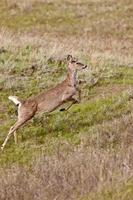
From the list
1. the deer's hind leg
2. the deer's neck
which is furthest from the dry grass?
the deer's neck

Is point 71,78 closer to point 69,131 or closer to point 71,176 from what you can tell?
point 69,131

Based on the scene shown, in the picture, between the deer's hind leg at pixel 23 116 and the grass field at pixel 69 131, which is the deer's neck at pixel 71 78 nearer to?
the grass field at pixel 69 131

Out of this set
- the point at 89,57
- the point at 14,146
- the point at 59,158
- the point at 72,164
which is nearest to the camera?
the point at 72,164

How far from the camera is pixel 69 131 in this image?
12.0 m

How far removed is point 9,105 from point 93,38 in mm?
15513

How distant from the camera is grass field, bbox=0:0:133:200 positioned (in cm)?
761

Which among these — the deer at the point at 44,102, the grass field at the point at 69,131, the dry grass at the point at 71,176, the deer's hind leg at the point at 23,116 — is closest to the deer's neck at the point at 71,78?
the deer at the point at 44,102

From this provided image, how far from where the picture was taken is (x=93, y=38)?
Result: 94.1 feet

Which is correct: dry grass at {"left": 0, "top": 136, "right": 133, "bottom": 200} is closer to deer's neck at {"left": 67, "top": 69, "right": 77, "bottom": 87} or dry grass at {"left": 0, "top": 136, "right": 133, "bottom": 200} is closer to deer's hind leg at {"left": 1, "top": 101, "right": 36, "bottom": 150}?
deer's hind leg at {"left": 1, "top": 101, "right": 36, "bottom": 150}

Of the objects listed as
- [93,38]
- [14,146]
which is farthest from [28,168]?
[93,38]

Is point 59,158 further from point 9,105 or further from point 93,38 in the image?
point 93,38

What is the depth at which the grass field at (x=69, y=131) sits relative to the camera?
761 centimetres

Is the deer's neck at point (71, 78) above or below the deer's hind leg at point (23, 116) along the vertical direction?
above

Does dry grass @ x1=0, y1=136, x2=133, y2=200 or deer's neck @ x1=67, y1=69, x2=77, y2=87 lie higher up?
deer's neck @ x1=67, y1=69, x2=77, y2=87
